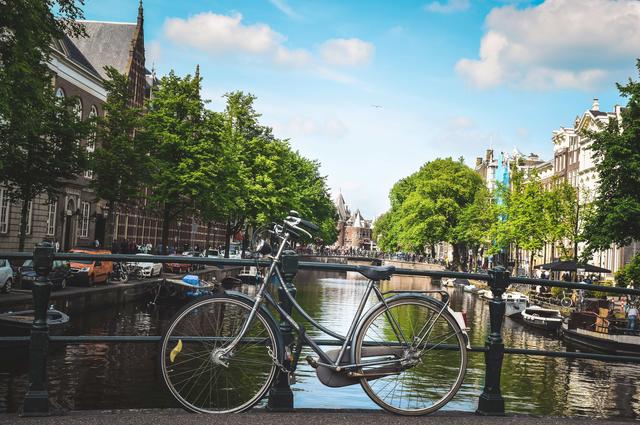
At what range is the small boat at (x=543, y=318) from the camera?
117 feet

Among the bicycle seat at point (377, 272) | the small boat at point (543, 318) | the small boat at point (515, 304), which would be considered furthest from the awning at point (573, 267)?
the bicycle seat at point (377, 272)

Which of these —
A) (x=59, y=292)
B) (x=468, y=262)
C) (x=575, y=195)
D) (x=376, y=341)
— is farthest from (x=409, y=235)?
(x=376, y=341)

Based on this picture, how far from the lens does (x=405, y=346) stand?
5863 mm

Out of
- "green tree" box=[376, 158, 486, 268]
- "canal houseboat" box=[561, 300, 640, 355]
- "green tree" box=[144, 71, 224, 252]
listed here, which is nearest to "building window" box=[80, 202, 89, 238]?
"green tree" box=[144, 71, 224, 252]

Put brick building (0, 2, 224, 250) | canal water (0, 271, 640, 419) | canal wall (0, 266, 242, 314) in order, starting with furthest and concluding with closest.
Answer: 1. brick building (0, 2, 224, 250)
2. canal wall (0, 266, 242, 314)
3. canal water (0, 271, 640, 419)

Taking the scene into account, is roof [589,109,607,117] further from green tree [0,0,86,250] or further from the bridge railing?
the bridge railing

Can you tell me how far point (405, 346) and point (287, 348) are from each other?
3.19 ft

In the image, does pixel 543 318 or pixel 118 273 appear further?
pixel 118 273

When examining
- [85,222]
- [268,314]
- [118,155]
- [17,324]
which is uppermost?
[118,155]

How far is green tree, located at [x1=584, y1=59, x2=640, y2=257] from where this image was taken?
36.5m

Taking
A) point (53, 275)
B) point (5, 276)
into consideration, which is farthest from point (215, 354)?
point (53, 275)

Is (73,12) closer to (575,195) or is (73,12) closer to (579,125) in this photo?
(575,195)

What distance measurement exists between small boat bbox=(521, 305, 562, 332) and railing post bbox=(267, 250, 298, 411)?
3197 centimetres

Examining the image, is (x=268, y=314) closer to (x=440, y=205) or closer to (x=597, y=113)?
(x=597, y=113)
